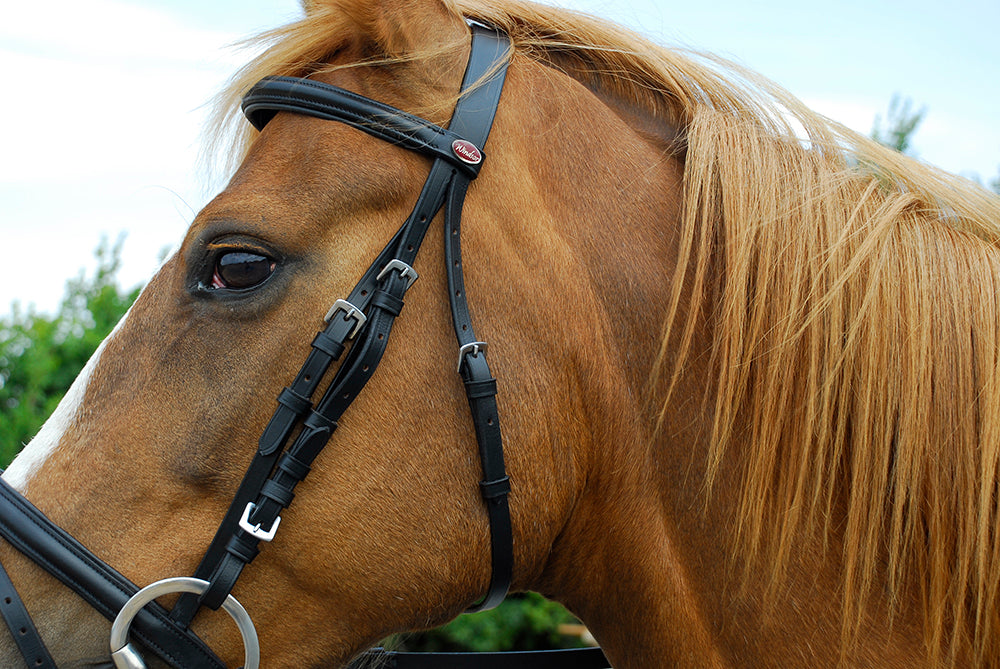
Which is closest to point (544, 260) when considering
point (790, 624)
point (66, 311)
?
point (790, 624)

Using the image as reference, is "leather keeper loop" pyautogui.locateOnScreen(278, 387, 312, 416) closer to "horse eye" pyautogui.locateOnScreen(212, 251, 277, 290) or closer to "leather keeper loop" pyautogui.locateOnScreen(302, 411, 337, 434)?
"leather keeper loop" pyautogui.locateOnScreen(302, 411, 337, 434)

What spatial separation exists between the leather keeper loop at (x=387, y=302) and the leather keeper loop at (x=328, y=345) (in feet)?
0.36

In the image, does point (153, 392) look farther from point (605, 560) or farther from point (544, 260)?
point (605, 560)

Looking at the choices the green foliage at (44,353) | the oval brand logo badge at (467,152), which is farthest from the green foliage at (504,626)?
the oval brand logo badge at (467,152)

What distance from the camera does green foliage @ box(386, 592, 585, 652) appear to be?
5004 mm

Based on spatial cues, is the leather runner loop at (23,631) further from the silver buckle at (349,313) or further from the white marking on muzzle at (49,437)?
the silver buckle at (349,313)

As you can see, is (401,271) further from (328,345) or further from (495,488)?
(495,488)

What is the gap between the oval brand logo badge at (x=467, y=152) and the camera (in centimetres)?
156

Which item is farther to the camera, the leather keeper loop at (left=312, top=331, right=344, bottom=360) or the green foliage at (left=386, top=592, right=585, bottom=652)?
the green foliage at (left=386, top=592, right=585, bottom=652)

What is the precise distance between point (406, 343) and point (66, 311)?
17.1 feet

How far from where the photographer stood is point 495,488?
151 centimetres

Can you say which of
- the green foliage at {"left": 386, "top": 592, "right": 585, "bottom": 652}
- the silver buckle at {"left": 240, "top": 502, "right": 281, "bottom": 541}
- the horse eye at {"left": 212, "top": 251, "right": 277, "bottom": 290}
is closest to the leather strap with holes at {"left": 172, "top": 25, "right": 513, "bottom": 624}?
the silver buckle at {"left": 240, "top": 502, "right": 281, "bottom": 541}

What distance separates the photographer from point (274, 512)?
4.72ft

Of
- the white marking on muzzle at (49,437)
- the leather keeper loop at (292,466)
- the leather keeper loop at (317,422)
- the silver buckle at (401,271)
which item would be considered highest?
the silver buckle at (401,271)
